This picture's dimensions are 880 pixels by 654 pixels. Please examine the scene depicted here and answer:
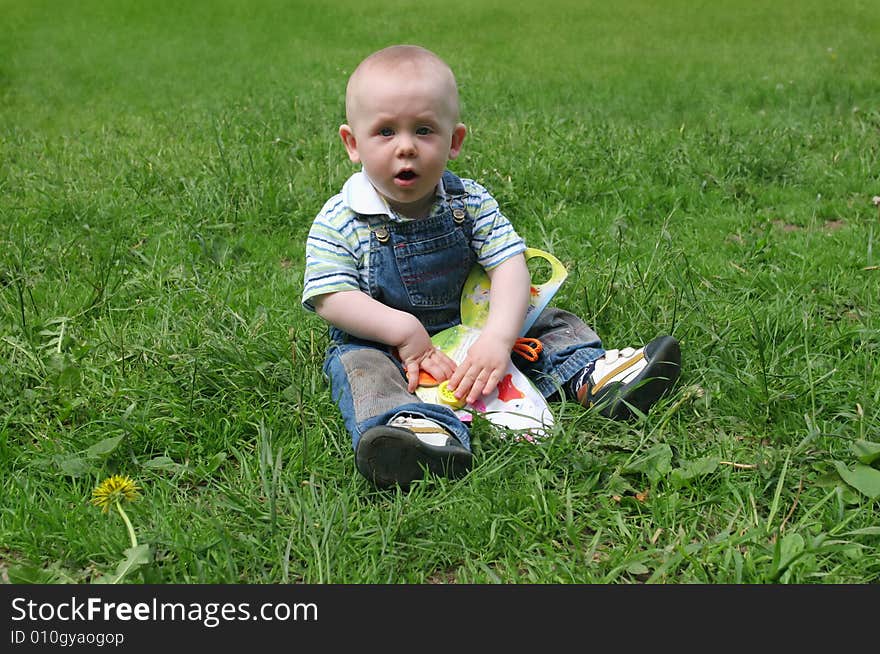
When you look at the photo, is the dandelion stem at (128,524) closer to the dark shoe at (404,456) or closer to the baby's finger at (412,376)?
the dark shoe at (404,456)

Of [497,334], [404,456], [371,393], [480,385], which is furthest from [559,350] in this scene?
[404,456]

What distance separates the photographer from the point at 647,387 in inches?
102

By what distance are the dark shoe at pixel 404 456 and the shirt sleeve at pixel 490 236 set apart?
706 millimetres

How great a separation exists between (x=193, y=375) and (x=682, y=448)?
4.56 ft

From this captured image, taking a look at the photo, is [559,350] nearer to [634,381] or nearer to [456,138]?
[634,381]

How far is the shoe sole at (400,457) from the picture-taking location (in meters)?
2.24

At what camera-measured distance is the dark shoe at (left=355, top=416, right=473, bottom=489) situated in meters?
2.24

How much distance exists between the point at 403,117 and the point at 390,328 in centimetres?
60

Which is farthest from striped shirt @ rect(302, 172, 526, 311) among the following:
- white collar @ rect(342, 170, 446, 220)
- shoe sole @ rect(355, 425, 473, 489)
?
shoe sole @ rect(355, 425, 473, 489)

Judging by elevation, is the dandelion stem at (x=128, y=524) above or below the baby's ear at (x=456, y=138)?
below

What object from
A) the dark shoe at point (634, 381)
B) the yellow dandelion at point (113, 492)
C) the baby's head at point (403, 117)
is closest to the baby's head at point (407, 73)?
the baby's head at point (403, 117)

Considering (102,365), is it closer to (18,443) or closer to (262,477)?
(18,443)

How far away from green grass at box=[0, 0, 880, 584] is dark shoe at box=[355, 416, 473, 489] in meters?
0.05
